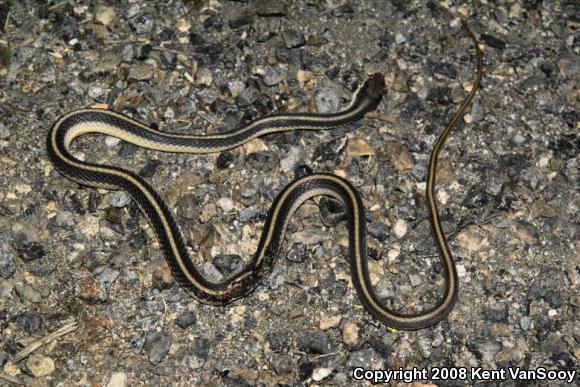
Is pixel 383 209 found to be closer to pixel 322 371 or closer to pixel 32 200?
pixel 322 371

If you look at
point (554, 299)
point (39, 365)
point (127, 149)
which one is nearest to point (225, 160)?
point (127, 149)

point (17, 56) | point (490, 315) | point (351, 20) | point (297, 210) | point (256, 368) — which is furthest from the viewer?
point (351, 20)

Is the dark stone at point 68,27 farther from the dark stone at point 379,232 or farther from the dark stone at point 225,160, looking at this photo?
the dark stone at point 379,232

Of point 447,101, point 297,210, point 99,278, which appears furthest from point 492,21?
point 99,278

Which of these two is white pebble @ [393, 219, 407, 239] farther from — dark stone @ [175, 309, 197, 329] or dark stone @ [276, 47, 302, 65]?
dark stone @ [276, 47, 302, 65]

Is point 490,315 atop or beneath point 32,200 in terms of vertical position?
beneath

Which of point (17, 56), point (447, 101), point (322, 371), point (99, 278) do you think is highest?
point (17, 56)
